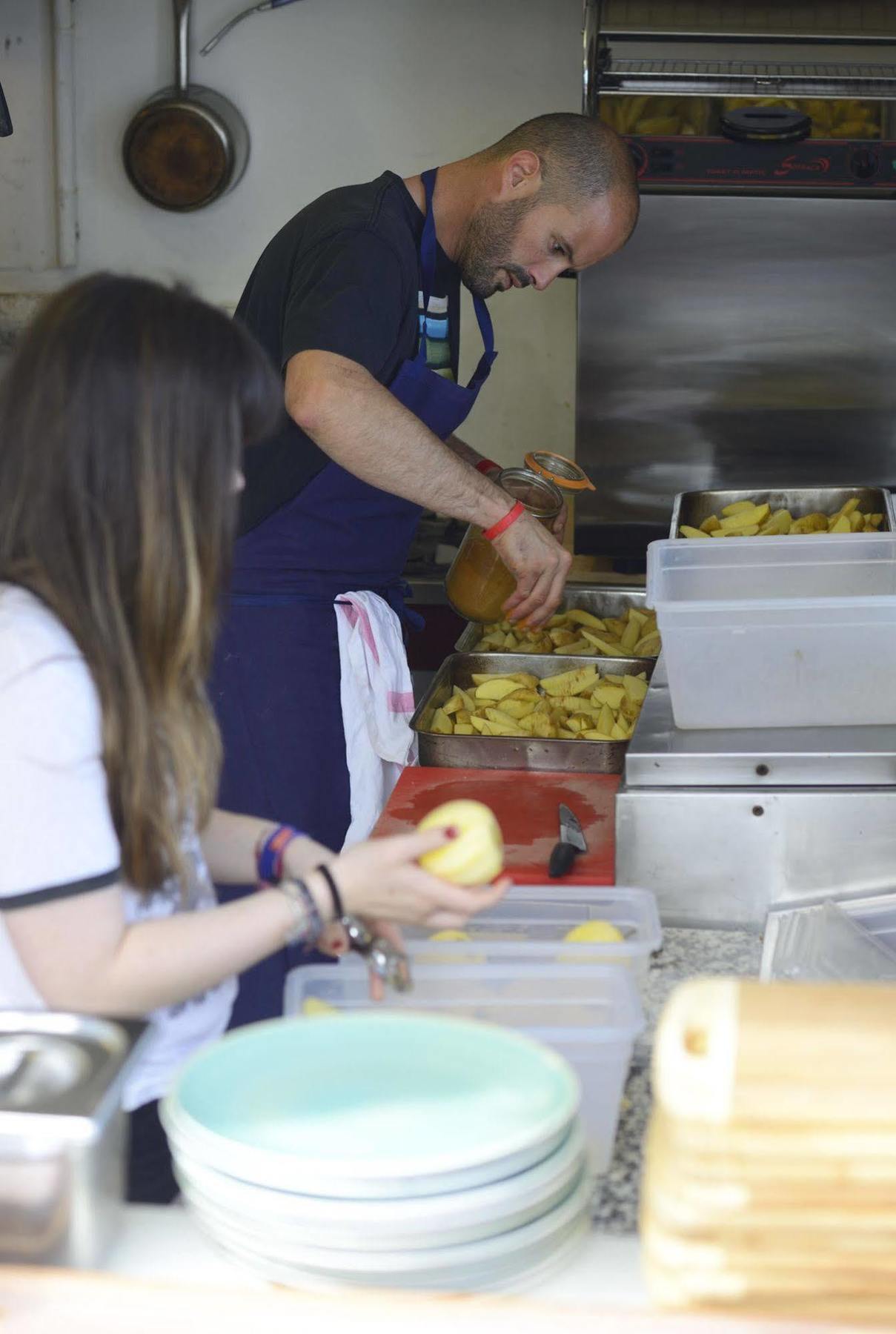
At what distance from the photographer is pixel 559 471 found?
105 inches

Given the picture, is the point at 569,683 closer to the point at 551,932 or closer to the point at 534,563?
the point at 534,563

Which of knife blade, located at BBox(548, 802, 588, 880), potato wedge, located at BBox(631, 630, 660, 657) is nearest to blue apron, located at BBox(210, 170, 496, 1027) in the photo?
potato wedge, located at BBox(631, 630, 660, 657)

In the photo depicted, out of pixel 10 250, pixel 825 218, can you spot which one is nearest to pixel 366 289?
pixel 825 218

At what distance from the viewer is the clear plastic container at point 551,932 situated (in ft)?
4.06

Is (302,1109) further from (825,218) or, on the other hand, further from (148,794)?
(825,218)

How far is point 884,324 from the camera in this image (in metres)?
3.96

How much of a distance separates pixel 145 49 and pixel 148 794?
13.1 feet

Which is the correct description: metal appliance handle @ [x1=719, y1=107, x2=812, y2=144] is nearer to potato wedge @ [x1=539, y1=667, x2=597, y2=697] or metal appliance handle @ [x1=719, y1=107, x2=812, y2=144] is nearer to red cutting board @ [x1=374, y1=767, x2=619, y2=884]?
potato wedge @ [x1=539, y1=667, x2=597, y2=697]

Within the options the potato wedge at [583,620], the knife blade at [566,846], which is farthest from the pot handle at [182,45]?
the knife blade at [566,846]

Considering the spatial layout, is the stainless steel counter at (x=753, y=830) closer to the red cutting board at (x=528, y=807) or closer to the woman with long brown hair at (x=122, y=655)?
the red cutting board at (x=528, y=807)

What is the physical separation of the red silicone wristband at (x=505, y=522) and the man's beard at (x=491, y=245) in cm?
56

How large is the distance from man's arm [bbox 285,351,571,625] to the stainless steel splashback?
1738 mm

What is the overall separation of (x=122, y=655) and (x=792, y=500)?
2167 mm

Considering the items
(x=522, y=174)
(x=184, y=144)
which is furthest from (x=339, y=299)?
(x=184, y=144)
